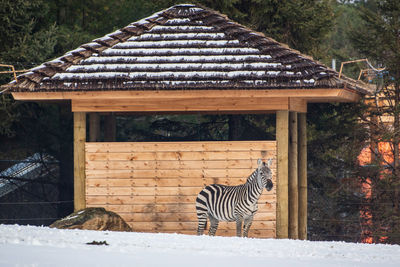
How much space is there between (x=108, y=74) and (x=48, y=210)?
1077 cm

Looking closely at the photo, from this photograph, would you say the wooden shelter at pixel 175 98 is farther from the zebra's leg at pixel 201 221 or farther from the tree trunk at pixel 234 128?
the tree trunk at pixel 234 128

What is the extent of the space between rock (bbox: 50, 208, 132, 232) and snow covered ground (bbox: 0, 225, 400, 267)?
92 centimetres

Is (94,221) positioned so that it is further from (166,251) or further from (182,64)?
(182,64)

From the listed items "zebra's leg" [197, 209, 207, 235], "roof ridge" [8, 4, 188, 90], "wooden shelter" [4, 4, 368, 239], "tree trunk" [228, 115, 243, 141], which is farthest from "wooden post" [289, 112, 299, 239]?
"tree trunk" [228, 115, 243, 141]

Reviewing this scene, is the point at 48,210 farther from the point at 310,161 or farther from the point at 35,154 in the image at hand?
the point at 310,161

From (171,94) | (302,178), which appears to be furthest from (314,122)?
(171,94)

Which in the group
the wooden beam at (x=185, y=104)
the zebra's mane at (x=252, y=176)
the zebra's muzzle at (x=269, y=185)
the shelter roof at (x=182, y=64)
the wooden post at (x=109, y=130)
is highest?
the shelter roof at (x=182, y=64)

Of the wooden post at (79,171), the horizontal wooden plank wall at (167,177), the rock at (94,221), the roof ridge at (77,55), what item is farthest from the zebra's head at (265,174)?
the roof ridge at (77,55)

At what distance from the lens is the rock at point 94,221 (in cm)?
1258

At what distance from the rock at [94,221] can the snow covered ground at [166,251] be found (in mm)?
920

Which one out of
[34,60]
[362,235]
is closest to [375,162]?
[362,235]

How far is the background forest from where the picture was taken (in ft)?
61.2

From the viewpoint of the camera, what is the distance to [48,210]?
2302 centimetres

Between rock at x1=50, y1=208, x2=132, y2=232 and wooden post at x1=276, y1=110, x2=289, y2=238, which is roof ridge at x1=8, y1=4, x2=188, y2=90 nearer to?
rock at x1=50, y1=208, x2=132, y2=232
